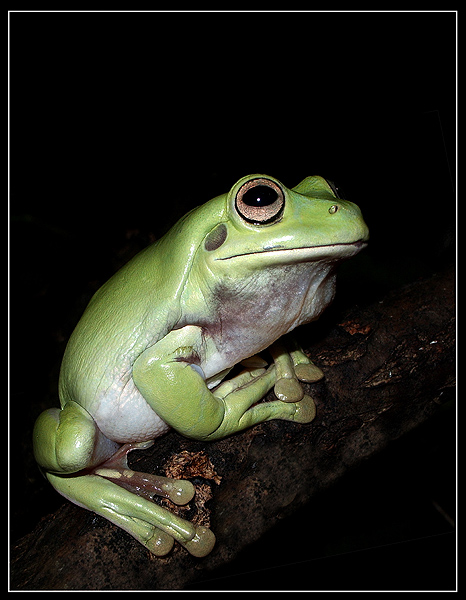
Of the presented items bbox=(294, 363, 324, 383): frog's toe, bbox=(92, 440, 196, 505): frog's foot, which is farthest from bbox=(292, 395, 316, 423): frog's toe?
bbox=(92, 440, 196, 505): frog's foot

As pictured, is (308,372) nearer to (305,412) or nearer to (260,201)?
(305,412)

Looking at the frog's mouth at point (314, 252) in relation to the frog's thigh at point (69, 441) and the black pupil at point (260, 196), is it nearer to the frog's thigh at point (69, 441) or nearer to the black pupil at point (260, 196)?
the black pupil at point (260, 196)

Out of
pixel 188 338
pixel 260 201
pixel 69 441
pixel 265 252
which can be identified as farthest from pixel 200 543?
pixel 260 201

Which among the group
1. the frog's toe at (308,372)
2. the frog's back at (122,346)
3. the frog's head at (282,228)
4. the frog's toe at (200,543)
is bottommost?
the frog's toe at (200,543)

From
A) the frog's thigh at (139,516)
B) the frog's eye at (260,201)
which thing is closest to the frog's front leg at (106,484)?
the frog's thigh at (139,516)

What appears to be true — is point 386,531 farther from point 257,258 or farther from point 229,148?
point 229,148

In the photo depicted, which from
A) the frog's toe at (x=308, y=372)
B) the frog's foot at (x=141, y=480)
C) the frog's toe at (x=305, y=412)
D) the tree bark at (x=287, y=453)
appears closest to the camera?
the tree bark at (x=287, y=453)

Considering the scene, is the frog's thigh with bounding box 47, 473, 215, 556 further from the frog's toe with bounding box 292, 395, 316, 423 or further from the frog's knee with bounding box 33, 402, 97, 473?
the frog's toe with bounding box 292, 395, 316, 423
